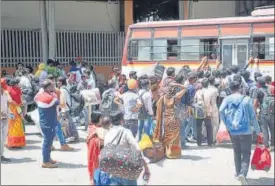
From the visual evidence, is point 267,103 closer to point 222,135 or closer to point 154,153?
point 222,135

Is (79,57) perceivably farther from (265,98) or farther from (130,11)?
(265,98)

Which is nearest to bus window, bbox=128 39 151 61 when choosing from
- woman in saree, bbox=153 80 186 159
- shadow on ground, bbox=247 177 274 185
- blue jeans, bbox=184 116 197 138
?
blue jeans, bbox=184 116 197 138

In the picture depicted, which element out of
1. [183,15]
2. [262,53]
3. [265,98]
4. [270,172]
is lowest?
[270,172]

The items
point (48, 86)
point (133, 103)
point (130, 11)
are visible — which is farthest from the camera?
point (130, 11)

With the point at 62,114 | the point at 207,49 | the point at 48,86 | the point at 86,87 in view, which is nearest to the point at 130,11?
the point at 207,49

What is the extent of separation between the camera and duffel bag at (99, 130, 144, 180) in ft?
13.5

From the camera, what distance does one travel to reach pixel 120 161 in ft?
13.4

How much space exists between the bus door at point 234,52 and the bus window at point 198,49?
0.25m

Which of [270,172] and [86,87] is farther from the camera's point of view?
[86,87]

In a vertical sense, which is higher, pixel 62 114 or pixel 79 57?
pixel 79 57

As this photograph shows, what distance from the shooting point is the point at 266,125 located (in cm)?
768

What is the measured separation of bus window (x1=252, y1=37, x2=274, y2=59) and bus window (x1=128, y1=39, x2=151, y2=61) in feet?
10.4

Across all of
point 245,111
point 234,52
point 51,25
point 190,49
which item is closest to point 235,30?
point 234,52

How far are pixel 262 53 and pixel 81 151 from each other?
6.02 m
